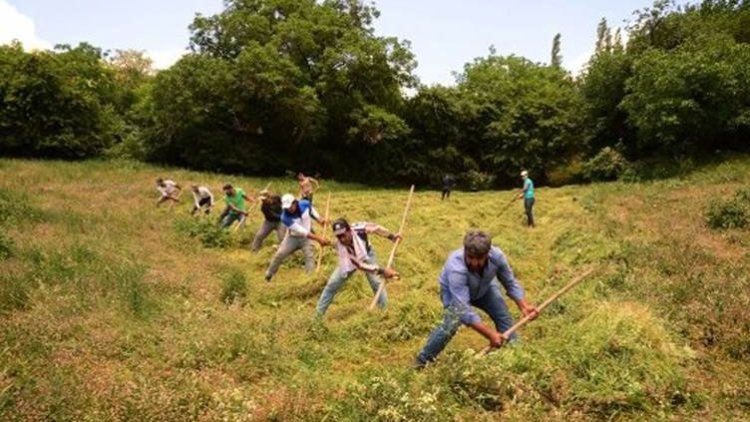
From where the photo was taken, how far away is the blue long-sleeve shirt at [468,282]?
6.14 m

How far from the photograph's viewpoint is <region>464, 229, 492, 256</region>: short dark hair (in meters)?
5.97

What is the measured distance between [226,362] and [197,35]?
32.9 meters

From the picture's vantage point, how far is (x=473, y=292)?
21.3 ft

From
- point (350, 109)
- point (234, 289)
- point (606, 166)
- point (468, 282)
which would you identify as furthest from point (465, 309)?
point (350, 109)

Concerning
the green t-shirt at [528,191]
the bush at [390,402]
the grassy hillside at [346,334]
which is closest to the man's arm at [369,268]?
the grassy hillside at [346,334]

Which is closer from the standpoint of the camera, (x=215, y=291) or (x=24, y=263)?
(x=24, y=263)

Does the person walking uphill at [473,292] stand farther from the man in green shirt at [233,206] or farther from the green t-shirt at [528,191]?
the green t-shirt at [528,191]

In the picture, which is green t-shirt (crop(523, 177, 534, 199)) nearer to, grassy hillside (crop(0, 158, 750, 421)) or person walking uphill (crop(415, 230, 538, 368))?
grassy hillside (crop(0, 158, 750, 421))

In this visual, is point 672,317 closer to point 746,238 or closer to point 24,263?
point 746,238

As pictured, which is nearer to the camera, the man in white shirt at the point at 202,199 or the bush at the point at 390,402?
the bush at the point at 390,402

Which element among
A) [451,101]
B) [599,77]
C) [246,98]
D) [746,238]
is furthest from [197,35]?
[746,238]

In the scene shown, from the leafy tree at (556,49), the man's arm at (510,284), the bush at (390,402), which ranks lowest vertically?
the bush at (390,402)

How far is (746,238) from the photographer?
11766 mm

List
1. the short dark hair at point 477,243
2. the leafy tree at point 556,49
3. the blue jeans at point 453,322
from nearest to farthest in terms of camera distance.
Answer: the short dark hair at point 477,243 → the blue jeans at point 453,322 → the leafy tree at point 556,49
